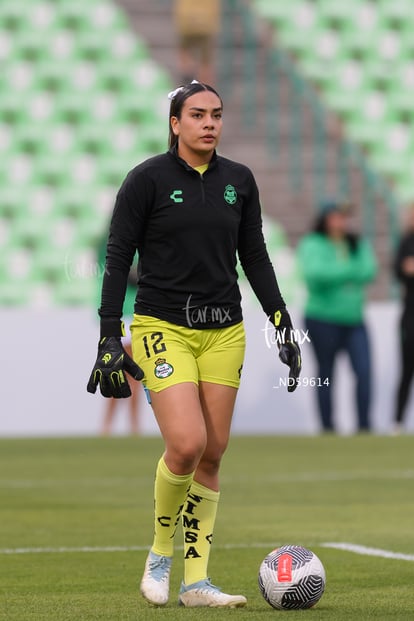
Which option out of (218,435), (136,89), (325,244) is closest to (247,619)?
(218,435)

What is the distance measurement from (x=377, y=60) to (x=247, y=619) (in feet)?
55.3

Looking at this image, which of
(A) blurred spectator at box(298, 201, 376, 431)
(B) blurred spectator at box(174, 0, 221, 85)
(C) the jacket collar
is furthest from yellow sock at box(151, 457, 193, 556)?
(B) blurred spectator at box(174, 0, 221, 85)

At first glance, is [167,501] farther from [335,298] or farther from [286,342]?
[335,298]

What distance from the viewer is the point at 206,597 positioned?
5.52 meters

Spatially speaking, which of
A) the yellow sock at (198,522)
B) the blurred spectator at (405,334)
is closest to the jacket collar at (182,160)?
the yellow sock at (198,522)

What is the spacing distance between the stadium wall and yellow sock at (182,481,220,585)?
10130 mm

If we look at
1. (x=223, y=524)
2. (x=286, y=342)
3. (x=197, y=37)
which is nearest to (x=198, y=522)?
(x=286, y=342)

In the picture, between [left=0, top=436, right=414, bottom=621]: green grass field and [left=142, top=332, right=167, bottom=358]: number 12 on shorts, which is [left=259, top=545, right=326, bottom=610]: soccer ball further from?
[left=142, top=332, right=167, bottom=358]: number 12 on shorts

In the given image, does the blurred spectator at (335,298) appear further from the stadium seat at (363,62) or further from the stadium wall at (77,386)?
the stadium seat at (363,62)

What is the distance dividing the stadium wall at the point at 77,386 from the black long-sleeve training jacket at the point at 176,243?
33.6ft

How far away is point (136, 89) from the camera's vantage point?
64.1 ft

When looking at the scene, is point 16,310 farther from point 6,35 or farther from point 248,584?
point 248,584

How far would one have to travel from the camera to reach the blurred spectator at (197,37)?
63.6 feet

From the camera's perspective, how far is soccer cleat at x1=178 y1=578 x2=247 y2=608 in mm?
5453
